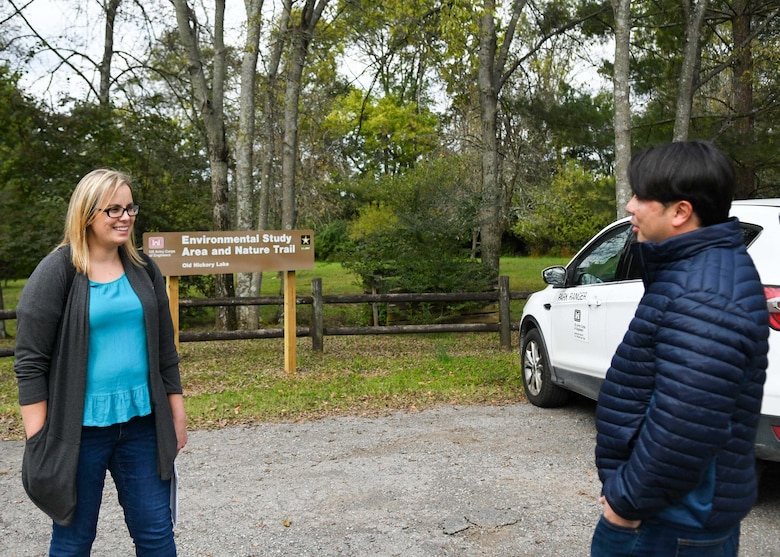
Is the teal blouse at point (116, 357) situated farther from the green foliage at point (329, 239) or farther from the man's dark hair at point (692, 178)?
the green foliage at point (329, 239)

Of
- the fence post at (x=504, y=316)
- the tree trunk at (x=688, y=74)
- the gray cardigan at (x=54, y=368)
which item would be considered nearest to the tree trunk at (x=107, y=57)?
the fence post at (x=504, y=316)

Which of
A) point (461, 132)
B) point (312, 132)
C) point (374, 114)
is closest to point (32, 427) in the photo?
point (461, 132)

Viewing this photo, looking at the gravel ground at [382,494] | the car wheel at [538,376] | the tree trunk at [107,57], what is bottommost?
the gravel ground at [382,494]

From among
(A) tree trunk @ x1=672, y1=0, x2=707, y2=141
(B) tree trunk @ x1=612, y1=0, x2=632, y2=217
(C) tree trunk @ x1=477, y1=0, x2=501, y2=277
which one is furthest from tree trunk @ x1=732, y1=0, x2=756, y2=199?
(C) tree trunk @ x1=477, y1=0, x2=501, y2=277

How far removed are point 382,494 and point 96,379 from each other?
8.01 feet

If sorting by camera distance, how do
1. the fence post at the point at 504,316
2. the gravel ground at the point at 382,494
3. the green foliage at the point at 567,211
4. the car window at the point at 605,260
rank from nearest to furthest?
the gravel ground at the point at 382,494
the car window at the point at 605,260
the fence post at the point at 504,316
the green foliage at the point at 567,211

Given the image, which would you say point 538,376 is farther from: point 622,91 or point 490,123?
point 490,123

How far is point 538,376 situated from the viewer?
705cm

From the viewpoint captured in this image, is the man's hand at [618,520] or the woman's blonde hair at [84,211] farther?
the woman's blonde hair at [84,211]

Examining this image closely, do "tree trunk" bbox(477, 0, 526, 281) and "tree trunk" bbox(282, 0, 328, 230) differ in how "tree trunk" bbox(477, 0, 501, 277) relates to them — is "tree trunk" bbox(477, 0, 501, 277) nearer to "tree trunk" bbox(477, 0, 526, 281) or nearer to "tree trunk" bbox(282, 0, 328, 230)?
"tree trunk" bbox(477, 0, 526, 281)

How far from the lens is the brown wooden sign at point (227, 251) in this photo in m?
8.88

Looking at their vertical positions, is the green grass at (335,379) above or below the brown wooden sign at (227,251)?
below

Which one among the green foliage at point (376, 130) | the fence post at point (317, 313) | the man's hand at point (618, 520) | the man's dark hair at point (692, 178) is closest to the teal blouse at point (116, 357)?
the man's hand at point (618, 520)

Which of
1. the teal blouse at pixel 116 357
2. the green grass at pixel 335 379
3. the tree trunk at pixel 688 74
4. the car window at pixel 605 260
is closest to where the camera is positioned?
the teal blouse at pixel 116 357
